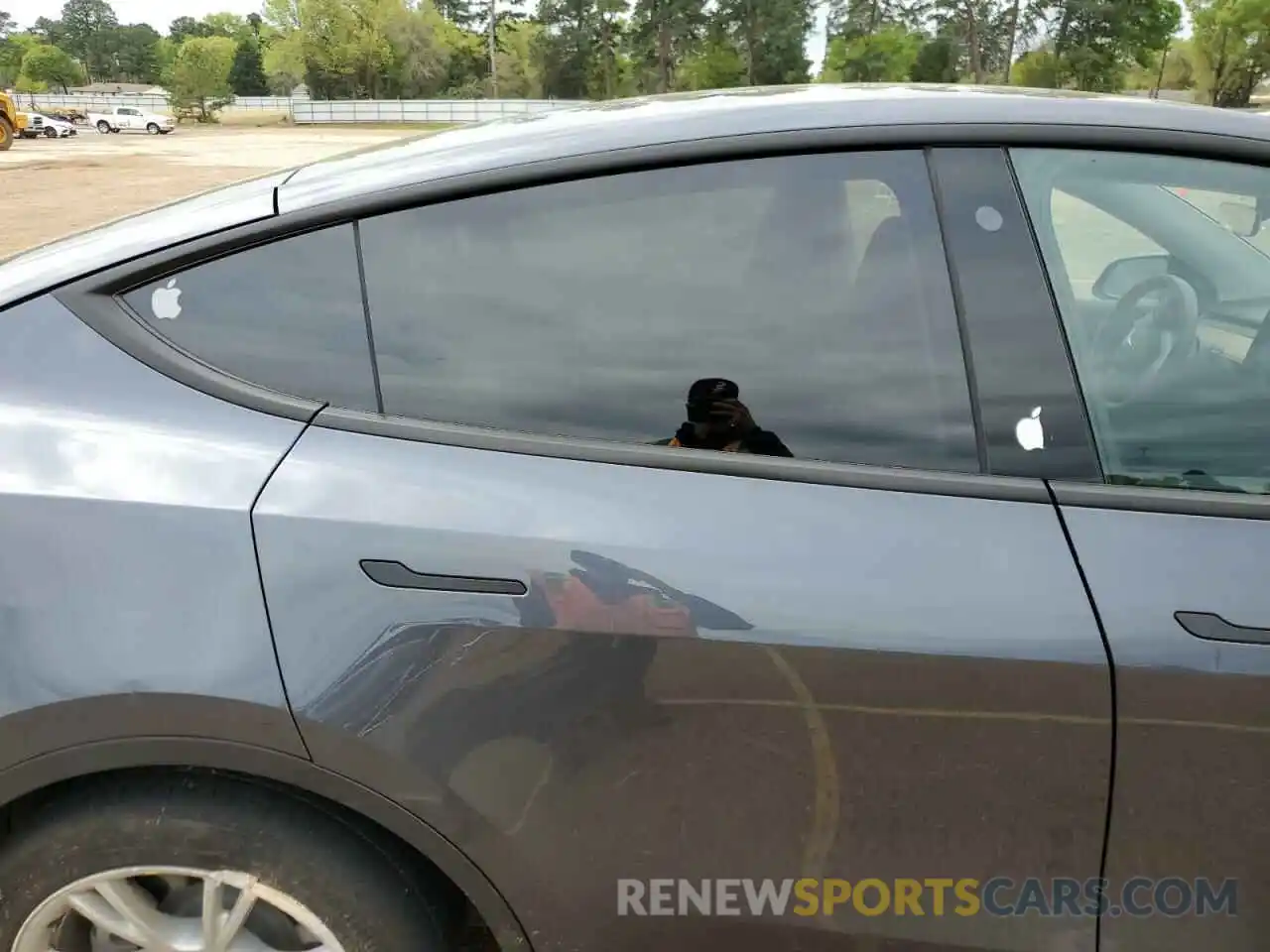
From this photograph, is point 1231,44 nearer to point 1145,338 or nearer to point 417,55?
point 417,55

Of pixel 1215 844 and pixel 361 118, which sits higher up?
pixel 361 118

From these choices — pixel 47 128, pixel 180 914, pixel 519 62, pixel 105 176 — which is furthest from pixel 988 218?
pixel 519 62

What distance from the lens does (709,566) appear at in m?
1.27

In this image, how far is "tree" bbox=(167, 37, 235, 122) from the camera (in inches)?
2721

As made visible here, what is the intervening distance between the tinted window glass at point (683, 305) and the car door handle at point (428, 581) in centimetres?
23

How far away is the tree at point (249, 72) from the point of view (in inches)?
3782

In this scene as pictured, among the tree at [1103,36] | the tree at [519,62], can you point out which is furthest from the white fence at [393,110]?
the tree at [1103,36]

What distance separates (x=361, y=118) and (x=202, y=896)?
69.9 metres

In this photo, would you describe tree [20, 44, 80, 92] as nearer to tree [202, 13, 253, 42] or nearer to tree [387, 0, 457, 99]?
tree [202, 13, 253, 42]

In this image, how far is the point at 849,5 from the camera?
225 ft

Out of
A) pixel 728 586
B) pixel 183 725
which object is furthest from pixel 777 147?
pixel 183 725

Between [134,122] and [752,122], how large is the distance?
62.5 m

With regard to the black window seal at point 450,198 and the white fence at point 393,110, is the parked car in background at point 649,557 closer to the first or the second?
the black window seal at point 450,198

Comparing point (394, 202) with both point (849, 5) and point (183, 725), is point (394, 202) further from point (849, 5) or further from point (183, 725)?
point (849, 5)
